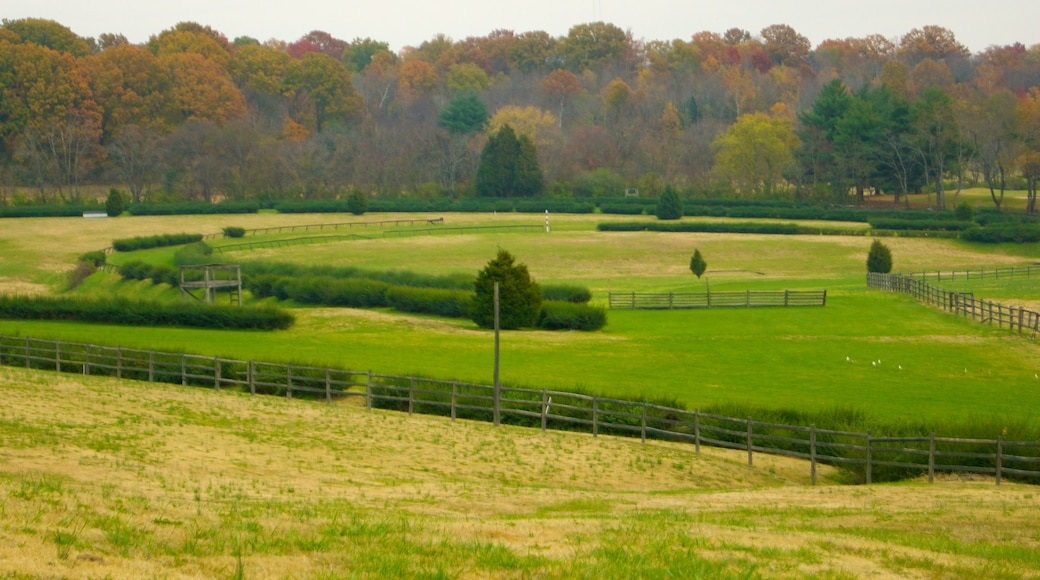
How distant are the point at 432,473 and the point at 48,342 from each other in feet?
66.3

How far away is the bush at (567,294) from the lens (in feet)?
192

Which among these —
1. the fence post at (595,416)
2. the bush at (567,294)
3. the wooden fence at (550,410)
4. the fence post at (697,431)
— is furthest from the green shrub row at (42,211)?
the fence post at (697,431)

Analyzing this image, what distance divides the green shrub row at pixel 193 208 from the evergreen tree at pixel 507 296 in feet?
217

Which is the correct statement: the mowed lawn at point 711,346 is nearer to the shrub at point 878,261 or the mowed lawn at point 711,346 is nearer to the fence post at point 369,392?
the shrub at point 878,261

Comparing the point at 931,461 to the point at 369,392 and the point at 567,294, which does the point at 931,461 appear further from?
the point at 567,294

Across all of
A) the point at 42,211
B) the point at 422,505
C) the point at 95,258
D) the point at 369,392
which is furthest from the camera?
the point at 42,211

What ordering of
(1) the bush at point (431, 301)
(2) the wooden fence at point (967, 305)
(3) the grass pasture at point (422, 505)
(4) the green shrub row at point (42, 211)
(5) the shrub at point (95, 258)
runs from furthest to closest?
(4) the green shrub row at point (42, 211) → (5) the shrub at point (95, 258) → (1) the bush at point (431, 301) → (2) the wooden fence at point (967, 305) → (3) the grass pasture at point (422, 505)

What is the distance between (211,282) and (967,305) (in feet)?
120

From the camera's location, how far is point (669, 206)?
104m

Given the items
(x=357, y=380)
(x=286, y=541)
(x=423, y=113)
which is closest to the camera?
(x=286, y=541)

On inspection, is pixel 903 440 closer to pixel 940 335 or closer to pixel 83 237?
pixel 940 335

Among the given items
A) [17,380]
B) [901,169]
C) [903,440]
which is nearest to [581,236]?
[901,169]

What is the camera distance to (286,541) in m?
13.4

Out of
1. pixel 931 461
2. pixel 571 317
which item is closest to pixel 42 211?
pixel 571 317
